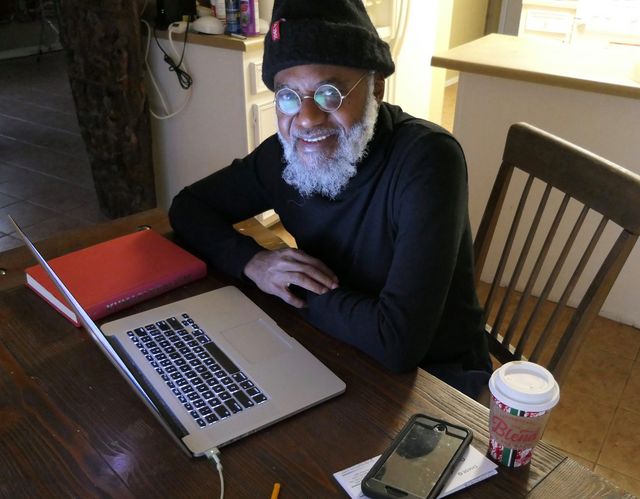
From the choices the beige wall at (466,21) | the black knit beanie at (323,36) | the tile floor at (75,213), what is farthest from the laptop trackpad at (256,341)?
the beige wall at (466,21)

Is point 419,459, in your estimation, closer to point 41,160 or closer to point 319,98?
point 319,98

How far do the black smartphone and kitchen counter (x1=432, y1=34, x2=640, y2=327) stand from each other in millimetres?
1652

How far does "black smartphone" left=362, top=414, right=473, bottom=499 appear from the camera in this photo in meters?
0.73

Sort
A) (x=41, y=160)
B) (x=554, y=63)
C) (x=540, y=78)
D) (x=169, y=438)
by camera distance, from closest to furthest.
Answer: (x=169, y=438) → (x=540, y=78) → (x=554, y=63) → (x=41, y=160)

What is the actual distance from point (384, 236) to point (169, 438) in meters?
0.56

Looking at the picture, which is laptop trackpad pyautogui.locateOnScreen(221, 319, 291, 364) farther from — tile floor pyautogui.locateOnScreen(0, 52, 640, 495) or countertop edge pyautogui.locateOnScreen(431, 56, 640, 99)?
countertop edge pyautogui.locateOnScreen(431, 56, 640, 99)

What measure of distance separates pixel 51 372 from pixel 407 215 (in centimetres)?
62

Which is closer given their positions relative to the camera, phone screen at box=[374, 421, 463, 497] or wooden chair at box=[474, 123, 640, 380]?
phone screen at box=[374, 421, 463, 497]

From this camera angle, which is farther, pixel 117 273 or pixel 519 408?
pixel 117 273

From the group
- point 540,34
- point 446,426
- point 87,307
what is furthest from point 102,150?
point 540,34

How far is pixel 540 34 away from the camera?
4410 millimetres

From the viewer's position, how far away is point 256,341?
3.33ft

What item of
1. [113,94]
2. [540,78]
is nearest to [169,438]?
[540,78]

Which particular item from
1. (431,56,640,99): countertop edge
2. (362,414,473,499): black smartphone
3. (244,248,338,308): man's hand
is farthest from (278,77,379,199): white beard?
(431,56,640,99): countertop edge
